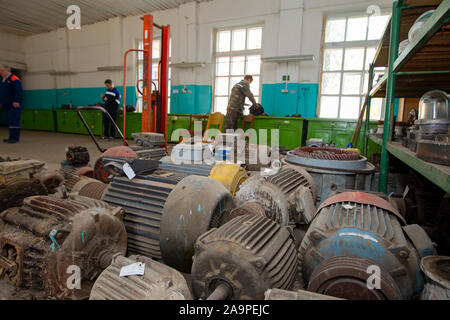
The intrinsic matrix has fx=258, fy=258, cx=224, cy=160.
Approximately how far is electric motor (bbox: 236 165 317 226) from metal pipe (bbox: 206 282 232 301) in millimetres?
759

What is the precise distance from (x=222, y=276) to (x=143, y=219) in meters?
0.76

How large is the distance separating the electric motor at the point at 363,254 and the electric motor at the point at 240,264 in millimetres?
122

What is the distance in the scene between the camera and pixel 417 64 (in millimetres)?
1928

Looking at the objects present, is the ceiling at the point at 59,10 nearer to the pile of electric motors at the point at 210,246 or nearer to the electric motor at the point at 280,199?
the electric motor at the point at 280,199

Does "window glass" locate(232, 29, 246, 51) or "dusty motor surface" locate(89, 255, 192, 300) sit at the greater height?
"window glass" locate(232, 29, 246, 51)

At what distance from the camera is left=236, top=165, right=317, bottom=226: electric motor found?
1685 mm

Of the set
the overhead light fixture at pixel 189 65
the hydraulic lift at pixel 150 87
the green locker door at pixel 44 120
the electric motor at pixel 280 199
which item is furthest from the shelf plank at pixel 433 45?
the green locker door at pixel 44 120

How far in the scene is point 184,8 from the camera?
25.0ft

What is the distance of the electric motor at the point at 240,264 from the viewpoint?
95cm

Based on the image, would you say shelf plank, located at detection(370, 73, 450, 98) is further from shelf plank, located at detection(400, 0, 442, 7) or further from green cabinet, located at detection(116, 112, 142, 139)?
green cabinet, located at detection(116, 112, 142, 139)

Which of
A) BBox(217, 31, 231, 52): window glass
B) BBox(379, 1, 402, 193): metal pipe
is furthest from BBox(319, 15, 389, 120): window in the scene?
BBox(379, 1, 402, 193): metal pipe

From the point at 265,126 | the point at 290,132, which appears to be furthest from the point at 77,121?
the point at 290,132

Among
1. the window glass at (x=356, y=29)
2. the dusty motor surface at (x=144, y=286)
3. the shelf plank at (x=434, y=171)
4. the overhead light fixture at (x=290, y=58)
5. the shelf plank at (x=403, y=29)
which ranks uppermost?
the window glass at (x=356, y=29)
